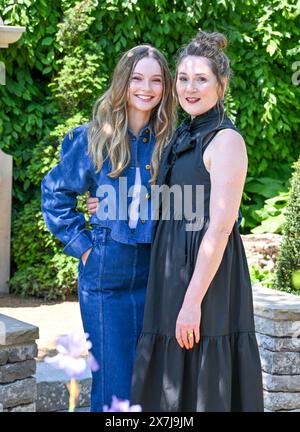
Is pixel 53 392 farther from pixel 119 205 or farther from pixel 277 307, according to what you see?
pixel 119 205

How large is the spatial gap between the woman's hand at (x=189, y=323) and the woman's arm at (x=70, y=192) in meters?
0.53

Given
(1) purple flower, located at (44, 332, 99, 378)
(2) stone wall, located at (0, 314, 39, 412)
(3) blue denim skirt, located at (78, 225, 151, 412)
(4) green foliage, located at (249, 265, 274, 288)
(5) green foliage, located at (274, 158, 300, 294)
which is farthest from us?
(4) green foliage, located at (249, 265, 274, 288)

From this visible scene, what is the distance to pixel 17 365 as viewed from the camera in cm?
315

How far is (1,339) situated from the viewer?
3086mm

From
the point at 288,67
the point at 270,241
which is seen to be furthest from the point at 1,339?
the point at 288,67

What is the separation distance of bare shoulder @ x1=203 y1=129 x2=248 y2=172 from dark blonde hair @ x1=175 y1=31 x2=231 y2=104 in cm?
18

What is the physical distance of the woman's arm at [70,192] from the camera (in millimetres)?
2834

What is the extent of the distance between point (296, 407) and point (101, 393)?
140 cm

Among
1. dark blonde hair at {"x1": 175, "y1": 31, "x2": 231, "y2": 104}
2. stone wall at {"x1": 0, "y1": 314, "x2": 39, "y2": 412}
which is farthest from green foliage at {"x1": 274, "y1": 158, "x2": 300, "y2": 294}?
dark blonde hair at {"x1": 175, "y1": 31, "x2": 231, "y2": 104}

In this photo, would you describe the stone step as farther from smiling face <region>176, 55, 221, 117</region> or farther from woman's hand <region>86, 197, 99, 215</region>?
smiling face <region>176, 55, 221, 117</region>

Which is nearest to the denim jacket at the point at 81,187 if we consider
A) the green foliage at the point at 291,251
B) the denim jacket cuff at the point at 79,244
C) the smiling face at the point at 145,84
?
the denim jacket cuff at the point at 79,244

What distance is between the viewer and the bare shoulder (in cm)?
241

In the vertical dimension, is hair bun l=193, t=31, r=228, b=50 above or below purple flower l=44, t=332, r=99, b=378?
above

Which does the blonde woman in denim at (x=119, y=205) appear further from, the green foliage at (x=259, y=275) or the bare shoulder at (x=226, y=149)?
the green foliage at (x=259, y=275)
